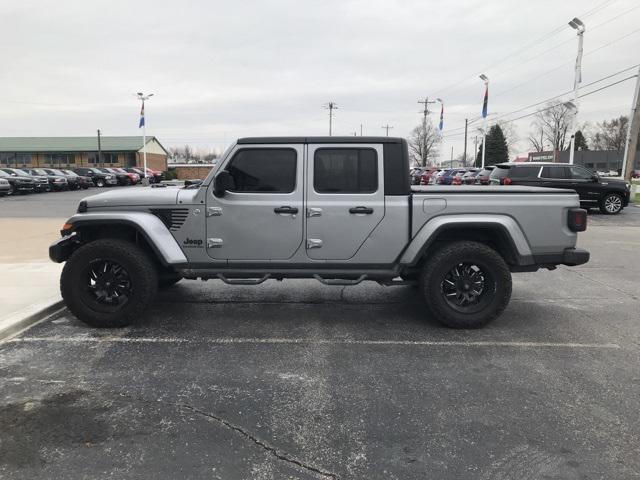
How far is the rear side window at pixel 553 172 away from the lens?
703 inches

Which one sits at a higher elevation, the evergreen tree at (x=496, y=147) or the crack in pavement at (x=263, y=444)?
the evergreen tree at (x=496, y=147)

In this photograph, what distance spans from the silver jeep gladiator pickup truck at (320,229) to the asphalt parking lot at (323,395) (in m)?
0.49

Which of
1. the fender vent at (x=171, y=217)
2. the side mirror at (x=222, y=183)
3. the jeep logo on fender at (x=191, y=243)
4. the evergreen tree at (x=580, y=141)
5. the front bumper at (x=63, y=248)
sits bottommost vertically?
the front bumper at (x=63, y=248)

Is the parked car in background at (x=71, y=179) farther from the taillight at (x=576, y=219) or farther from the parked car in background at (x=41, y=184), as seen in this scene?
the taillight at (x=576, y=219)

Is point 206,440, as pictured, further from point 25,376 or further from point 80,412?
point 25,376

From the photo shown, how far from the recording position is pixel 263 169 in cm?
531

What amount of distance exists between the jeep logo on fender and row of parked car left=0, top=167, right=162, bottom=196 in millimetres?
26829

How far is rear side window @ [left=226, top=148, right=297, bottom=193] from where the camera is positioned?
5293 millimetres

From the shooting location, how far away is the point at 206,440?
3197mm

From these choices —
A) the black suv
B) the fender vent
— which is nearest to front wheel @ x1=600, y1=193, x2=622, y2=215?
the black suv

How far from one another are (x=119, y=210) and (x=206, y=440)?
2929mm

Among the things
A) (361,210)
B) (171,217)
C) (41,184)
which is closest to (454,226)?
(361,210)

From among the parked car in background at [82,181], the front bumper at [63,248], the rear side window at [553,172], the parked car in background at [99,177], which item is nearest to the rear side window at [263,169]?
the front bumper at [63,248]

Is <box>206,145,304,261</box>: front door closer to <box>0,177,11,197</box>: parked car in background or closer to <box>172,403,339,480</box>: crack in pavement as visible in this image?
<box>172,403,339,480</box>: crack in pavement
